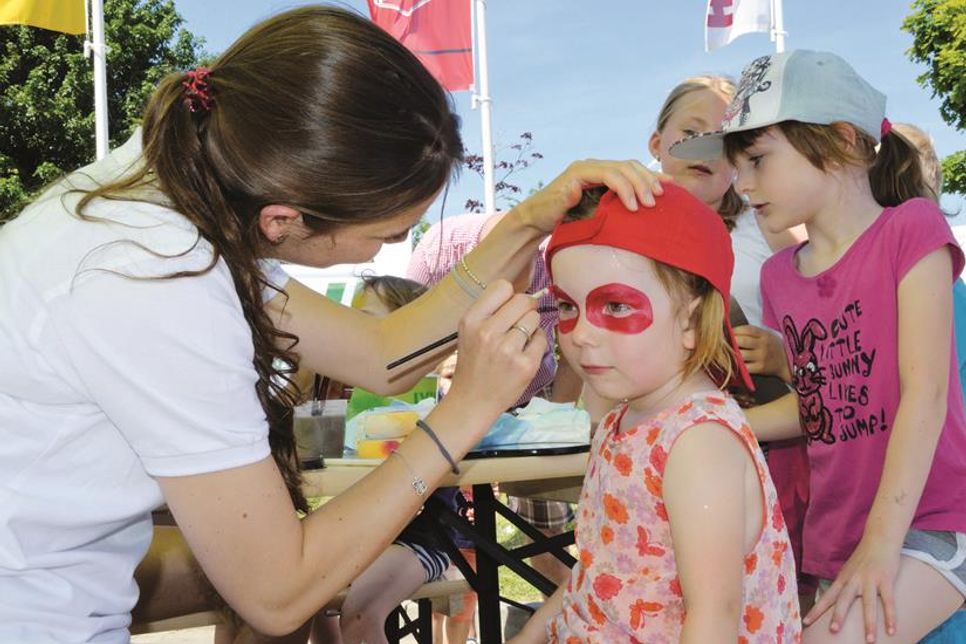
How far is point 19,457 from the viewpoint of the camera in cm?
119

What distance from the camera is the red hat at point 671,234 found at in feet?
4.40

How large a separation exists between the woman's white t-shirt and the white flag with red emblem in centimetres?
902

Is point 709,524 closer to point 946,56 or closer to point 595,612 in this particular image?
point 595,612

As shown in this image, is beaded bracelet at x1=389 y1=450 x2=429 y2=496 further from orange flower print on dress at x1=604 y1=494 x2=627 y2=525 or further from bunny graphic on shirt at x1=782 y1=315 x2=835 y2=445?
bunny graphic on shirt at x1=782 y1=315 x2=835 y2=445

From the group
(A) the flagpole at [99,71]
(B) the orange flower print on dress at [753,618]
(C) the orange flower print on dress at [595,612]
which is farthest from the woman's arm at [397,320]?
(A) the flagpole at [99,71]

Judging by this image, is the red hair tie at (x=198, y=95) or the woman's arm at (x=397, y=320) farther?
the woman's arm at (x=397, y=320)

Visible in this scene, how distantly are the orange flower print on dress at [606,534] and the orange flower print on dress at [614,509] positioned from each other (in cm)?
2

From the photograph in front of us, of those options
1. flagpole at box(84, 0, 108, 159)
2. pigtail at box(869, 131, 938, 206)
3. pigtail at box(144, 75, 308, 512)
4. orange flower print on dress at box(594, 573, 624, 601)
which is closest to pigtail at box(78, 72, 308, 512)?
pigtail at box(144, 75, 308, 512)

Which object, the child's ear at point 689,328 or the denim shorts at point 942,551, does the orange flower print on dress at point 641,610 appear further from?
the denim shorts at point 942,551

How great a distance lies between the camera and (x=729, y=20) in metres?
9.38

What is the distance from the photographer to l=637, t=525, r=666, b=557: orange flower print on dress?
1.33 m

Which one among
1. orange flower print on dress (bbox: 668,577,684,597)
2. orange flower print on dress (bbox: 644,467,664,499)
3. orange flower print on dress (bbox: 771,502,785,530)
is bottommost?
orange flower print on dress (bbox: 668,577,684,597)

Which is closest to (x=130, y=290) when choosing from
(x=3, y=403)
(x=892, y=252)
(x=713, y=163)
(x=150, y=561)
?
(x=3, y=403)

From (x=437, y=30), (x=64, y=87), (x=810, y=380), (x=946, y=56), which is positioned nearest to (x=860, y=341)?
(x=810, y=380)
